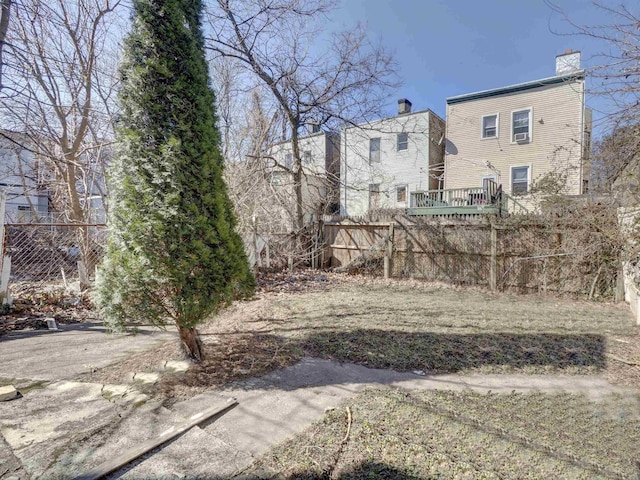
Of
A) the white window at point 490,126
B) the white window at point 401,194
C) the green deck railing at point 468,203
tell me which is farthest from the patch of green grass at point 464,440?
the white window at point 401,194

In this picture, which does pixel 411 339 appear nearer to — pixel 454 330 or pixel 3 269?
pixel 454 330

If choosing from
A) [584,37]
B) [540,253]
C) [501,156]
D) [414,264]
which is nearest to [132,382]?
[584,37]

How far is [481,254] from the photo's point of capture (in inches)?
327

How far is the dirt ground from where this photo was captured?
10.8 ft

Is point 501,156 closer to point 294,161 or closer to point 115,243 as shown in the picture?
point 294,161

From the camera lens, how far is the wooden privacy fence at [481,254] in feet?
23.0

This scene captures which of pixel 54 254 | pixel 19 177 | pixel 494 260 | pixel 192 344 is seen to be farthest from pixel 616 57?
pixel 19 177

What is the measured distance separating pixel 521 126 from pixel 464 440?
15476 mm

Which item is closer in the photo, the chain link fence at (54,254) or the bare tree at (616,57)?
the bare tree at (616,57)

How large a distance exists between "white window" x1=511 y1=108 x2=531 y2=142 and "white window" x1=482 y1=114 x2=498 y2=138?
67 centimetres

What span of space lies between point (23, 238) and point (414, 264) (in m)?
10.7

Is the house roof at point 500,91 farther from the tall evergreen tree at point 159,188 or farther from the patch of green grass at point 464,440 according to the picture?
the tall evergreen tree at point 159,188

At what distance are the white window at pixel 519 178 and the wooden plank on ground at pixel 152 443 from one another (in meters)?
14.9

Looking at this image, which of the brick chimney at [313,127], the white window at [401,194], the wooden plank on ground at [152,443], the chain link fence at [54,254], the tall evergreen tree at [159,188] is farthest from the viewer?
the white window at [401,194]
